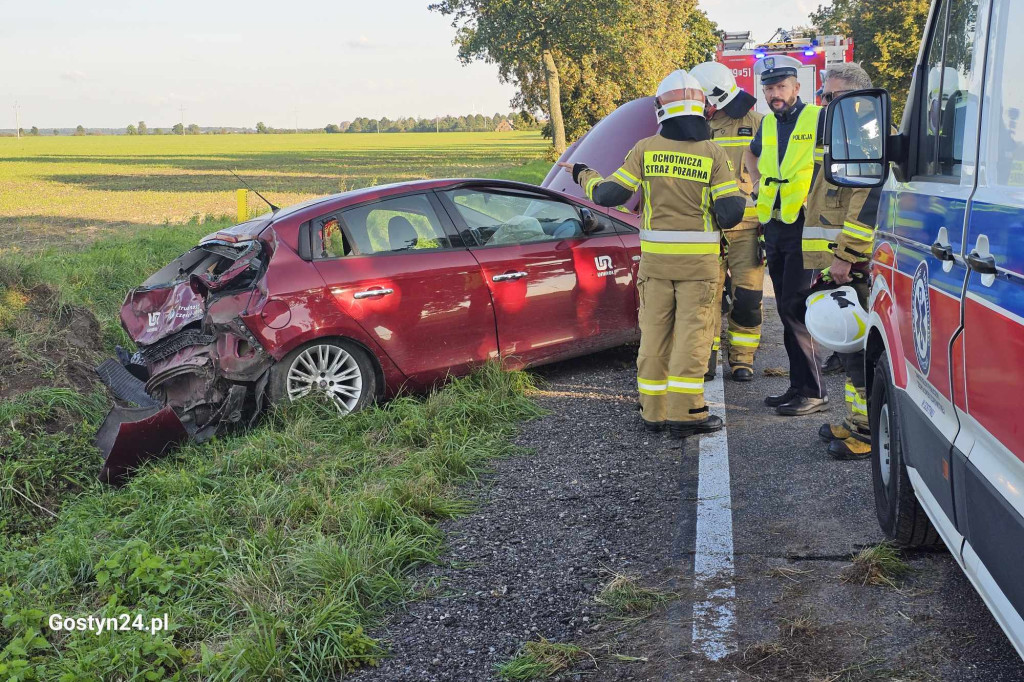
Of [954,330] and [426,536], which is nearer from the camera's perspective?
[954,330]

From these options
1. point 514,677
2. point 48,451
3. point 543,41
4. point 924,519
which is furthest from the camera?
point 543,41

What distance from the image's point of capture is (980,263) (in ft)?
7.48

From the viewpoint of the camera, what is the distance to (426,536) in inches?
164

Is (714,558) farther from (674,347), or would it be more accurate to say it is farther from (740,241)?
(740,241)

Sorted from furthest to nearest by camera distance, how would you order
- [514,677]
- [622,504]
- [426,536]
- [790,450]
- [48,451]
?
[48,451], [790,450], [622,504], [426,536], [514,677]

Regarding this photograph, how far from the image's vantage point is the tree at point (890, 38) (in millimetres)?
34344

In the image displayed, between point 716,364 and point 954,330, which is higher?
point 954,330

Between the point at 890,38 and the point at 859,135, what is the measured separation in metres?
35.1

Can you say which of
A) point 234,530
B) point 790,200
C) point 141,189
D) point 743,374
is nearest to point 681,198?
point 790,200

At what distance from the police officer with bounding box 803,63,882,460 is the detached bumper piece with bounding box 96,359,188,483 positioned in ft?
11.8


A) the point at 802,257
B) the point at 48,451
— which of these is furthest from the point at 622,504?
Result: the point at 48,451

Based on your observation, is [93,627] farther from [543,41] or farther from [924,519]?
[543,41]

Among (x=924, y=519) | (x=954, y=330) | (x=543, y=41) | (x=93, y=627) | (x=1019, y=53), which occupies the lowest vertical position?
(x=93, y=627)

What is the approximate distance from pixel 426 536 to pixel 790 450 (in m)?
2.10
